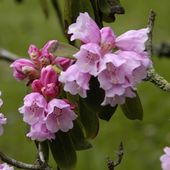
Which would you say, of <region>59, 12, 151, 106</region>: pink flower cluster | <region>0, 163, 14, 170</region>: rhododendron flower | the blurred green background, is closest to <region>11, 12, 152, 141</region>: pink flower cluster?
<region>59, 12, 151, 106</region>: pink flower cluster

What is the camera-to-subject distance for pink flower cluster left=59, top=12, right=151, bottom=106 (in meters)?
1.20

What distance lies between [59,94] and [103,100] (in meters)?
0.12

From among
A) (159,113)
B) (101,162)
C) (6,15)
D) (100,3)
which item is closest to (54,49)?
(100,3)

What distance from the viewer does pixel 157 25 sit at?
6055mm

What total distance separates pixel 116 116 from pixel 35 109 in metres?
3.64

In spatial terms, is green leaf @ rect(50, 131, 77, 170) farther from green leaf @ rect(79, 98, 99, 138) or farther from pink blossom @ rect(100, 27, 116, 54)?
pink blossom @ rect(100, 27, 116, 54)

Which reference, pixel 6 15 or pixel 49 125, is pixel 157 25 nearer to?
pixel 6 15

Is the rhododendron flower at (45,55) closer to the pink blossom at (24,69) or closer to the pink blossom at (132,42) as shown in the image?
the pink blossom at (24,69)

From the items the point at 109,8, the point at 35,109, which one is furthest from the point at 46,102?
the point at 109,8

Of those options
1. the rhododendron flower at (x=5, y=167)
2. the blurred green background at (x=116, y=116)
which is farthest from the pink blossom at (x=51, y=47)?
the blurred green background at (x=116, y=116)

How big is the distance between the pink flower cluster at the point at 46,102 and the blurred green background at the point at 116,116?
2.04 m

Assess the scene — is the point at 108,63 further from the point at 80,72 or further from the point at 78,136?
the point at 78,136

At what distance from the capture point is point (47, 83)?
1303 millimetres

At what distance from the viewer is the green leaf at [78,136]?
1.39 m
